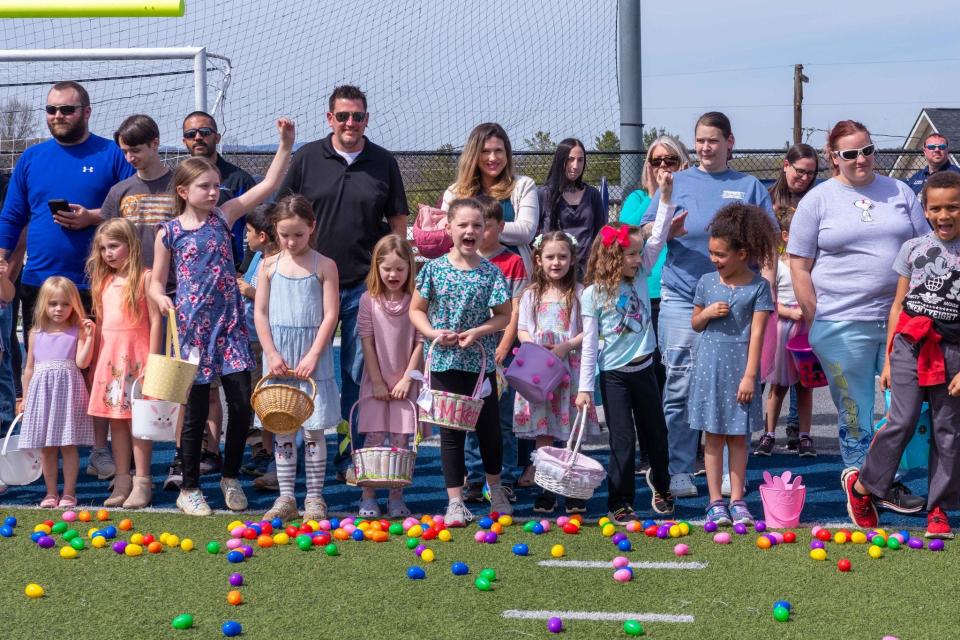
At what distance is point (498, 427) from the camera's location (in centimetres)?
622

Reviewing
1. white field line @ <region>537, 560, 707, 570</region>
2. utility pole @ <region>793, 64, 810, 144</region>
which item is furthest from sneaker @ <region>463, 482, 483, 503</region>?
utility pole @ <region>793, 64, 810, 144</region>

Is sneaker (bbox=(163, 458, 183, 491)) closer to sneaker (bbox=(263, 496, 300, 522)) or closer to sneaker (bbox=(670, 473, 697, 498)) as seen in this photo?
sneaker (bbox=(263, 496, 300, 522))

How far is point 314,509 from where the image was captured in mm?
6133

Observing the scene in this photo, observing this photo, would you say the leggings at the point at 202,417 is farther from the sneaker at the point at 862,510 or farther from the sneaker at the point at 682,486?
the sneaker at the point at 862,510

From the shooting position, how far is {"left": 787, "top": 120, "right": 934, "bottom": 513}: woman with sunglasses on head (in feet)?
19.2

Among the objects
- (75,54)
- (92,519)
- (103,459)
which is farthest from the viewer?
(75,54)

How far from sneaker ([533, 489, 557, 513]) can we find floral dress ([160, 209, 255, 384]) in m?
1.74

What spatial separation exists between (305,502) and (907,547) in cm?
304

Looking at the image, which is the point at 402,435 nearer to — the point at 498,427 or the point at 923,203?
the point at 498,427

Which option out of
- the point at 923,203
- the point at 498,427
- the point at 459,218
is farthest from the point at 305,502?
the point at 923,203

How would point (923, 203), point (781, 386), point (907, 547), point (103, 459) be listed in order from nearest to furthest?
point (907, 547) → point (923, 203) → point (103, 459) → point (781, 386)

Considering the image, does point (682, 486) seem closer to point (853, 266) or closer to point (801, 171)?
point (853, 266)

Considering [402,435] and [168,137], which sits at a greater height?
[168,137]

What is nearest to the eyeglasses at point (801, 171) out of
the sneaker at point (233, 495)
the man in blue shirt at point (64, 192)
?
the sneaker at point (233, 495)
